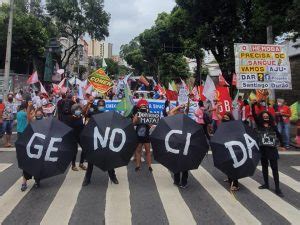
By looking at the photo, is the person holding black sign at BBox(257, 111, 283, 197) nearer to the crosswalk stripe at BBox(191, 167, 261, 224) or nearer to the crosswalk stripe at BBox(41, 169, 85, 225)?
the crosswalk stripe at BBox(191, 167, 261, 224)

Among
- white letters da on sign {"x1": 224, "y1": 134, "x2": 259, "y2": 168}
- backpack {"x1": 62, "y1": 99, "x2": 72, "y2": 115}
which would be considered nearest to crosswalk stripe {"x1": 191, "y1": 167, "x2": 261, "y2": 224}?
white letters da on sign {"x1": 224, "y1": 134, "x2": 259, "y2": 168}

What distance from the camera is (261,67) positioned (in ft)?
49.5

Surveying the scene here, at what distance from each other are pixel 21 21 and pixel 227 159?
114 feet

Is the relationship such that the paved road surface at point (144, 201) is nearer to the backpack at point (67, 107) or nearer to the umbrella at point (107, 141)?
the umbrella at point (107, 141)

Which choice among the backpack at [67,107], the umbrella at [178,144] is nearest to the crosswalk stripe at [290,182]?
the umbrella at [178,144]

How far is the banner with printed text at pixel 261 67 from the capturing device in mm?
15016

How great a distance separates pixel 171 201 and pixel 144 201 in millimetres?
487

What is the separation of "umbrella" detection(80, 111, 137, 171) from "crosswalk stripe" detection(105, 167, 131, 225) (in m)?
0.49

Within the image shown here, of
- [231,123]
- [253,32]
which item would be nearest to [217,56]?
[253,32]

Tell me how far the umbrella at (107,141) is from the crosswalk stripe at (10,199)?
147 centimetres

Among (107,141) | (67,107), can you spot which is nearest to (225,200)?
(107,141)

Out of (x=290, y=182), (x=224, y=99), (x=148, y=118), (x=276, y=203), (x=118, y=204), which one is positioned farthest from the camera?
(x=224, y=99)

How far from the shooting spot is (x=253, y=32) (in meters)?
25.7

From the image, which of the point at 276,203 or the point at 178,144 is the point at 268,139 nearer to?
the point at 276,203
